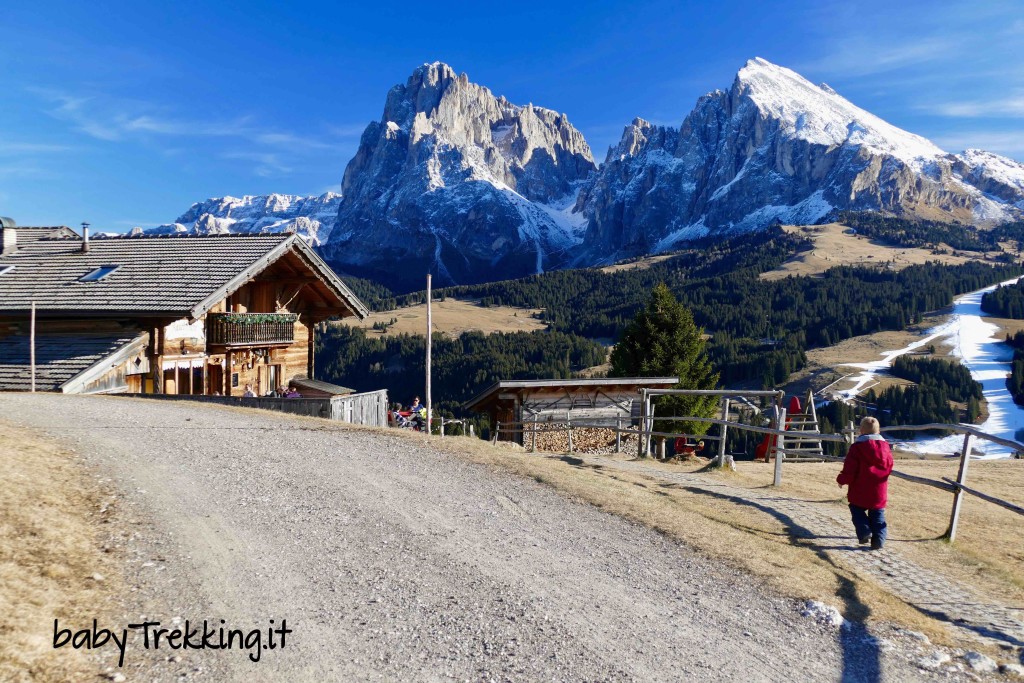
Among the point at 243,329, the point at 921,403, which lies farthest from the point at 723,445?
the point at 921,403

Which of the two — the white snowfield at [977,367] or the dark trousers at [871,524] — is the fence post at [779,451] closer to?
the dark trousers at [871,524]

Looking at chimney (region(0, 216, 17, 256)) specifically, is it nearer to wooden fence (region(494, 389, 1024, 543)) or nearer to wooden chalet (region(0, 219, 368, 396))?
wooden chalet (region(0, 219, 368, 396))

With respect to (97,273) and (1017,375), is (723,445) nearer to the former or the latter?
(97,273)

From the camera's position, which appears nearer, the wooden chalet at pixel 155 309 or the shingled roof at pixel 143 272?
the wooden chalet at pixel 155 309

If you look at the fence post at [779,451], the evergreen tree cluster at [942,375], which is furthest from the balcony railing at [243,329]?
the evergreen tree cluster at [942,375]

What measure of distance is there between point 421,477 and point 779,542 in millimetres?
→ 5553

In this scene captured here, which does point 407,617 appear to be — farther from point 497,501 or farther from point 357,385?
point 357,385

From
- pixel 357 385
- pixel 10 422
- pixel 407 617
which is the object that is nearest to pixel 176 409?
pixel 10 422

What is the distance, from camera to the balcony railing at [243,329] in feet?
84.4

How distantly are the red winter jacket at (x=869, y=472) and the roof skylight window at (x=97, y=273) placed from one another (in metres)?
24.6

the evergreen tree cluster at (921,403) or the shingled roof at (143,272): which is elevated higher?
the shingled roof at (143,272)

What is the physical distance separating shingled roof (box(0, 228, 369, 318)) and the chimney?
0.48 metres

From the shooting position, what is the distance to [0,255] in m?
28.5

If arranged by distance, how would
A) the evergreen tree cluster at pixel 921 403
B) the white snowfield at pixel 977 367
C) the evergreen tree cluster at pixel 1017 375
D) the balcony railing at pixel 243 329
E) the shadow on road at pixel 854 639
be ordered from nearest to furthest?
the shadow on road at pixel 854 639
the balcony railing at pixel 243 329
the white snowfield at pixel 977 367
the evergreen tree cluster at pixel 921 403
the evergreen tree cluster at pixel 1017 375
